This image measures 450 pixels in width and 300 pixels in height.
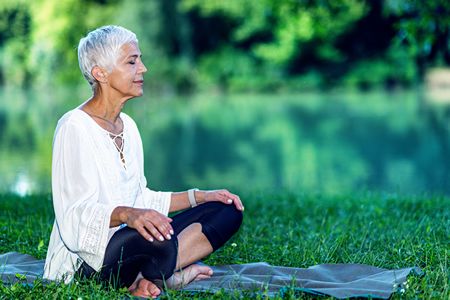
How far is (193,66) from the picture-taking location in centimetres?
3716

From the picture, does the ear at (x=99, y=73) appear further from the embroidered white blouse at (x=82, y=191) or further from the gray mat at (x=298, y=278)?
the gray mat at (x=298, y=278)

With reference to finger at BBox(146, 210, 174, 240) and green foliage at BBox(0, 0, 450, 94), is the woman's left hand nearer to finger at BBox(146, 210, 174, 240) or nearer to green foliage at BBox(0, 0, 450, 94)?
finger at BBox(146, 210, 174, 240)

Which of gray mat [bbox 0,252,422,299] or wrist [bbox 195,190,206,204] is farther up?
wrist [bbox 195,190,206,204]

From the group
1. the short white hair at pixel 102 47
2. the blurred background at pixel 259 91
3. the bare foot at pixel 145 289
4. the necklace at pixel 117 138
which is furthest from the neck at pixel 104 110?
the blurred background at pixel 259 91

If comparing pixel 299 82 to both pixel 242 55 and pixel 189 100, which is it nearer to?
pixel 242 55

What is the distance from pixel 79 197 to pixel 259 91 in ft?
113

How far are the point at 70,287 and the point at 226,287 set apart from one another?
28.4 inches

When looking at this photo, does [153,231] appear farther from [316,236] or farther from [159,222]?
[316,236]

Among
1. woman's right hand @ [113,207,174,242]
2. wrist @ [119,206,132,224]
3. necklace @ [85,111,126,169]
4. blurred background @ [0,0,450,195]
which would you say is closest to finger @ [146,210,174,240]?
woman's right hand @ [113,207,174,242]

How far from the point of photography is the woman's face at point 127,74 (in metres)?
3.68

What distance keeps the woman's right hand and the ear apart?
2.27ft

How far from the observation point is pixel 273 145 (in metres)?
17.1

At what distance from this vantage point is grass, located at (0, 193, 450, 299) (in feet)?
11.6

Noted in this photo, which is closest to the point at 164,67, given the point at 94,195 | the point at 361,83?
the point at 361,83
